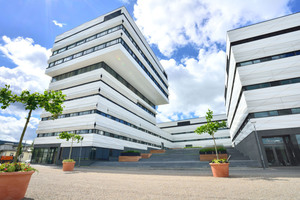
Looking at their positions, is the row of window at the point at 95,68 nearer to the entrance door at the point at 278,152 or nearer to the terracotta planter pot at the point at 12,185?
the terracotta planter pot at the point at 12,185

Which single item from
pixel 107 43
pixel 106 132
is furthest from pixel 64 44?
pixel 106 132

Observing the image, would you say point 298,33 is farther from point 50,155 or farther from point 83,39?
point 50,155

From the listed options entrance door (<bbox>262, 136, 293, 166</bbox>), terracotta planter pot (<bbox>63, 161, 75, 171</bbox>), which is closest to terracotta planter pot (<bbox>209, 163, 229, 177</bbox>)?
entrance door (<bbox>262, 136, 293, 166</bbox>)

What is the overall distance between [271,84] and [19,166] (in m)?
25.6

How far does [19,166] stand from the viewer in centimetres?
497

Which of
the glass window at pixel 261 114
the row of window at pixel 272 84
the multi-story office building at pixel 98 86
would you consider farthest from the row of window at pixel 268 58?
the multi-story office building at pixel 98 86

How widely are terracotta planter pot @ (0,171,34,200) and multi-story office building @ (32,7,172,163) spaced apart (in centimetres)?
2082

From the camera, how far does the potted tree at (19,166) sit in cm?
433

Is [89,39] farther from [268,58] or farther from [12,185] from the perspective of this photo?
[12,185]

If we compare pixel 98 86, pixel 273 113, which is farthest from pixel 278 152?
pixel 98 86

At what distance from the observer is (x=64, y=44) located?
35.1 metres

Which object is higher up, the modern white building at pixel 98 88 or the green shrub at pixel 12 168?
the modern white building at pixel 98 88

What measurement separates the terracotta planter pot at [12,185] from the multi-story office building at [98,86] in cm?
2082

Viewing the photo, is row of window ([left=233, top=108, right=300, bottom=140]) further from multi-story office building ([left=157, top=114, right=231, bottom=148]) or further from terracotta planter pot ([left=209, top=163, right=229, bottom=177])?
multi-story office building ([left=157, top=114, right=231, bottom=148])
